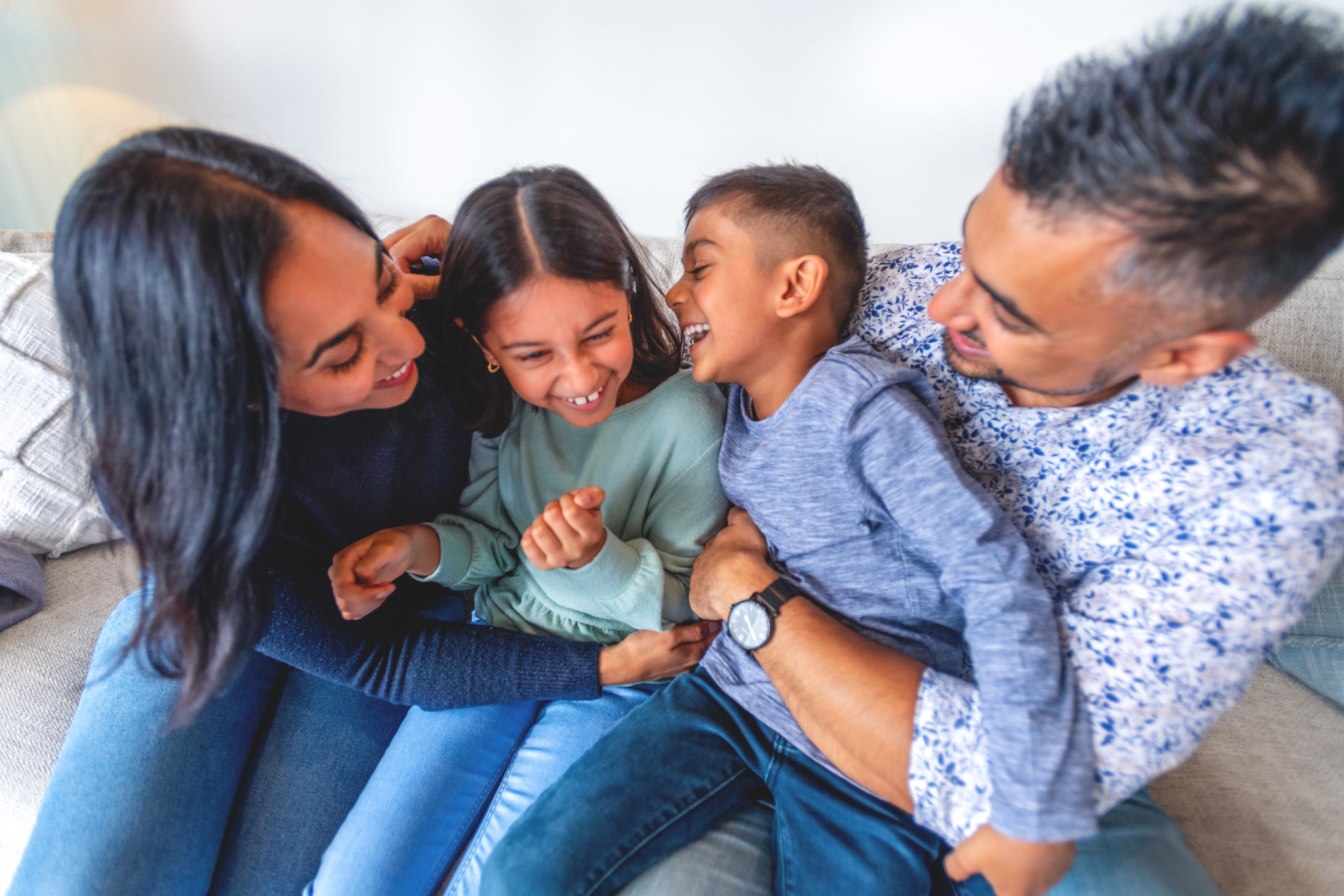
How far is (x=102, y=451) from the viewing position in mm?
749

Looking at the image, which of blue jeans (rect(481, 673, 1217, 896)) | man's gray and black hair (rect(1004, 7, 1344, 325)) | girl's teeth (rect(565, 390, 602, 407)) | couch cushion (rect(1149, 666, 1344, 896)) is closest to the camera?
man's gray and black hair (rect(1004, 7, 1344, 325))

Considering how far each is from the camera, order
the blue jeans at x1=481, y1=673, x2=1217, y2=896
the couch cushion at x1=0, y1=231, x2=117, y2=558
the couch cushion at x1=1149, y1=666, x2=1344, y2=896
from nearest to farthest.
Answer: the blue jeans at x1=481, y1=673, x2=1217, y2=896, the couch cushion at x1=1149, y1=666, x2=1344, y2=896, the couch cushion at x1=0, y1=231, x2=117, y2=558

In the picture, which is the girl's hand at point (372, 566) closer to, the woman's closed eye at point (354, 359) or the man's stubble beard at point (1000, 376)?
the woman's closed eye at point (354, 359)

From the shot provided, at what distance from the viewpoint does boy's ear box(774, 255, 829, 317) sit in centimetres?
105

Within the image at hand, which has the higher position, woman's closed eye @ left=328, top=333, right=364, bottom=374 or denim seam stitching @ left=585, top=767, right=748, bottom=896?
woman's closed eye @ left=328, top=333, right=364, bottom=374

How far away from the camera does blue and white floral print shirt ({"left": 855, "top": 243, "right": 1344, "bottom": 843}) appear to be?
670mm

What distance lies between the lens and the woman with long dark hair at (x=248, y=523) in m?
0.70

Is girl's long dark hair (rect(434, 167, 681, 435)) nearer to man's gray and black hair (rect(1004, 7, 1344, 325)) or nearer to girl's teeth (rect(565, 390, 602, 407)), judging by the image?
girl's teeth (rect(565, 390, 602, 407))

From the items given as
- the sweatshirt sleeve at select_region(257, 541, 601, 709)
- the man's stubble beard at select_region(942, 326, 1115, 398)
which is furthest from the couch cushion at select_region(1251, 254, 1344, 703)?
the sweatshirt sleeve at select_region(257, 541, 601, 709)

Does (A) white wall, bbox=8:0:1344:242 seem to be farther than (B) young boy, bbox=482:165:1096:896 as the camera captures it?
Yes

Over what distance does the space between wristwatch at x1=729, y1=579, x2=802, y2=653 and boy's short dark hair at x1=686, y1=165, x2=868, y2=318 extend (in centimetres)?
51

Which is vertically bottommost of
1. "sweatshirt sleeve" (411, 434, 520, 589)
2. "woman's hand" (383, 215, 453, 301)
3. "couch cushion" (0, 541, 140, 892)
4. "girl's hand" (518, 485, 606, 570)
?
"couch cushion" (0, 541, 140, 892)

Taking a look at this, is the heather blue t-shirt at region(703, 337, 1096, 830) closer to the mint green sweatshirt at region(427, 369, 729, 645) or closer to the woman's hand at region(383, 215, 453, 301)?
the mint green sweatshirt at region(427, 369, 729, 645)

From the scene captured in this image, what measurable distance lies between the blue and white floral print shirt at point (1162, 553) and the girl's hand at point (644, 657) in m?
0.43
